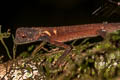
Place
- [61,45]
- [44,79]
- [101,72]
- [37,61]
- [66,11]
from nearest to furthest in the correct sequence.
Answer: [101,72]
[44,79]
[37,61]
[61,45]
[66,11]

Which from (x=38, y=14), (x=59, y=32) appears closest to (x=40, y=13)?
(x=38, y=14)

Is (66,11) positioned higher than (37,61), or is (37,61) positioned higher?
(66,11)

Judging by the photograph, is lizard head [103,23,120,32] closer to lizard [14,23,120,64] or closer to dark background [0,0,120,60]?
lizard [14,23,120,64]

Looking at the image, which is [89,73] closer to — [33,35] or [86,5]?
[33,35]

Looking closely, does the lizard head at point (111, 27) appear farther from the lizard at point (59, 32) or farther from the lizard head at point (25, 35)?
the lizard head at point (25, 35)

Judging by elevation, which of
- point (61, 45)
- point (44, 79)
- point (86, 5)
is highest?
point (86, 5)

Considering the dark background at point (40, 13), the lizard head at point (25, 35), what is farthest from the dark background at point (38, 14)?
the lizard head at point (25, 35)

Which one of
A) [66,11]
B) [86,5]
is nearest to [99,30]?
[86,5]
